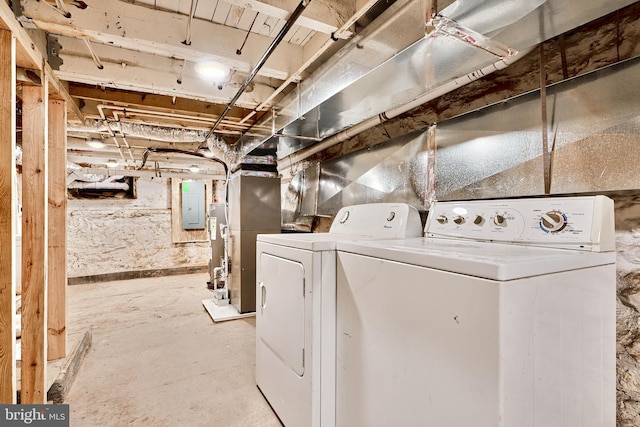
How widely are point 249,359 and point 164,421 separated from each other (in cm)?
80

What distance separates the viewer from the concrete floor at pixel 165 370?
182 centimetres

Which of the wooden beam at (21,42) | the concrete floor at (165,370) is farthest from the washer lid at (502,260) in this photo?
the wooden beam at (21,42)

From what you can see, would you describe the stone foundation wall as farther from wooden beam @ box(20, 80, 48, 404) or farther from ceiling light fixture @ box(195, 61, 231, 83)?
wooden beam @ box(20, 80, 48, 404)

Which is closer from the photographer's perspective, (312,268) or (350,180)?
(312,268)

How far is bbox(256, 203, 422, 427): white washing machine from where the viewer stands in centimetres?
141

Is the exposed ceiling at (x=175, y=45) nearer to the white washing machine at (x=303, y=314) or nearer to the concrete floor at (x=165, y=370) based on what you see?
the white washing machine at (x=303, y=314)

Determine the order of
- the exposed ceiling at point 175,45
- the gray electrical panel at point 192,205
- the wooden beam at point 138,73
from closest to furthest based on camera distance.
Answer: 1. the exposed ceiling at point 175,45
2. the wooden beam at point 138,73
3. the gray electrical panel at point 192,205

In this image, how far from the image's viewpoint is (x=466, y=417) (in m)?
0.85

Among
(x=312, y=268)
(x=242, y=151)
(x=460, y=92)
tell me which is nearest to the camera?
(x=312, y=268)

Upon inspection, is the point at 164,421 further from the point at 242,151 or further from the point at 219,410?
the point at 242,151

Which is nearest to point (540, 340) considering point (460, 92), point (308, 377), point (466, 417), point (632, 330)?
point (466, 417)

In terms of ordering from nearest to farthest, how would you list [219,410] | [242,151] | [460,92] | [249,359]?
[460,92]
[219,410]
[249,359]
[242,151]

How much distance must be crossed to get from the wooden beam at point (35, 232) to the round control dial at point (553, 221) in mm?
2594

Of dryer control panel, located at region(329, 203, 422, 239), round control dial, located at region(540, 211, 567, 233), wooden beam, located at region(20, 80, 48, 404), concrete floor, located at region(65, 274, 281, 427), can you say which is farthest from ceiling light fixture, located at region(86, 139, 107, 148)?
round control dial, located at region(540, 211, 567, 233)
